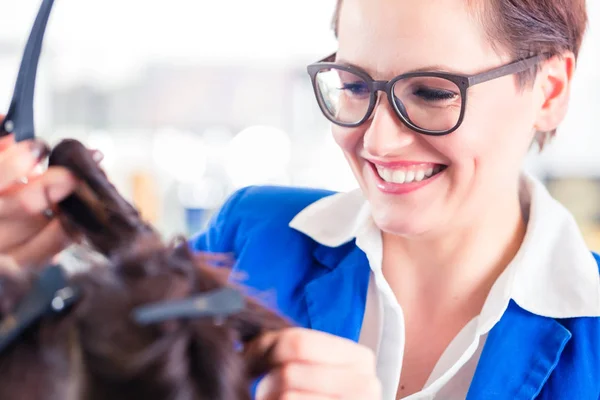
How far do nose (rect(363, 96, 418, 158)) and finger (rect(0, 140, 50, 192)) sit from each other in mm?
545

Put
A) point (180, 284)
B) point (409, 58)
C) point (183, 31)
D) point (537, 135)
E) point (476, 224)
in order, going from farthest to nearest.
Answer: point (183, 31)
point (537, 135)
point (476, 224)
point (409, 58)
point (180, 284)

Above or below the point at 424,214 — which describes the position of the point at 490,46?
above

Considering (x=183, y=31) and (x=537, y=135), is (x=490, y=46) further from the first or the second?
(x=183, y=31)

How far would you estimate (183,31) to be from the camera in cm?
448

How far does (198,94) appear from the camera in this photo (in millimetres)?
4637

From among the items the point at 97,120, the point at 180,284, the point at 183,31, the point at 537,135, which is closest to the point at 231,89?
the point at 183,31

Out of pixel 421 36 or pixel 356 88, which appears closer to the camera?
pixel 421 36

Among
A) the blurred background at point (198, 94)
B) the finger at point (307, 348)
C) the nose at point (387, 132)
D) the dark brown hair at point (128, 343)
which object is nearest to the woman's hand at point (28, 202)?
the dark brown hair at point (128, 343)

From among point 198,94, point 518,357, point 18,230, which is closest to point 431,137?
point 518,357

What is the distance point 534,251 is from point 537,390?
259 millimetres

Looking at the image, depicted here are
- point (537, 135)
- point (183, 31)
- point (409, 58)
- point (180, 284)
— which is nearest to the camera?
point (180, 284)

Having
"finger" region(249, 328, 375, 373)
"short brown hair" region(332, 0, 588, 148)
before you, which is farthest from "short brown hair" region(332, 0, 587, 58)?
"finger" region(249, 328, 375, 373)

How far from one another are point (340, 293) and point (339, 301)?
18mm

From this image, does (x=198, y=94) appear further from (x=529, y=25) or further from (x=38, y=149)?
(x=38, y=149)
